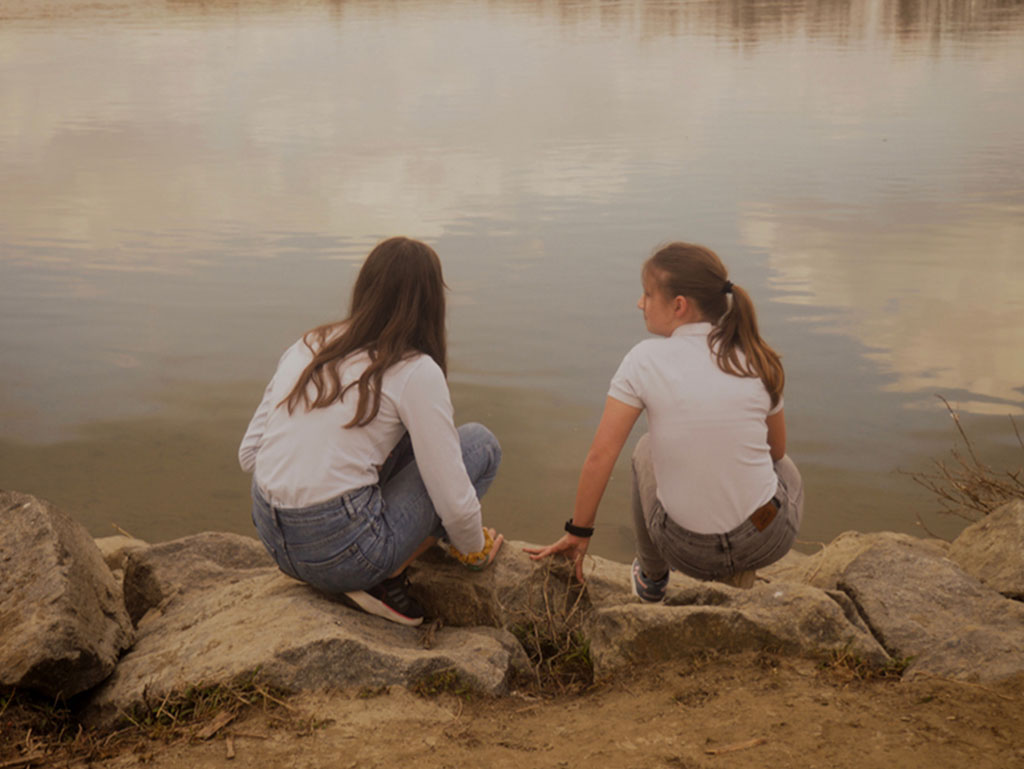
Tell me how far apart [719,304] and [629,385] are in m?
0.39

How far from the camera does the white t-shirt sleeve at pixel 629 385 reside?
304cm

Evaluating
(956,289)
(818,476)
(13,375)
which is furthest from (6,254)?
(956,289)

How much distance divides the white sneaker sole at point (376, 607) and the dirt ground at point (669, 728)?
1.40 feet

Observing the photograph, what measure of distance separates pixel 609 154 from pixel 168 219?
6.89 metres

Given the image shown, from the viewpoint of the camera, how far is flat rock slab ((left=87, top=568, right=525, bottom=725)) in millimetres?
2691

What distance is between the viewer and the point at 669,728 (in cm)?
245

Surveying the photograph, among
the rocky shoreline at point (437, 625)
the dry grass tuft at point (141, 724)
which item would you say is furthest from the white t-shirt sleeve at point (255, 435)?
the dry grass tuft at point (141, 724)

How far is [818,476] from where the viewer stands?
582 centimetres

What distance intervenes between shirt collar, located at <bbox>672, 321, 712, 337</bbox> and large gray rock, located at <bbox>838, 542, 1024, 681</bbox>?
109 cm

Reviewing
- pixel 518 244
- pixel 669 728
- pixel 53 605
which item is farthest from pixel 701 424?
pixel 518 244

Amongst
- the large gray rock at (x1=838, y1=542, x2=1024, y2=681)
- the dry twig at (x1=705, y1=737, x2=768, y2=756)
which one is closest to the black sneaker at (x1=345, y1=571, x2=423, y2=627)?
the dry twig at (x1=705, y1=737, x2=768, y2=756)

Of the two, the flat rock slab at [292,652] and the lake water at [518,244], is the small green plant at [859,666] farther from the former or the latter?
the lake water at [518,244]

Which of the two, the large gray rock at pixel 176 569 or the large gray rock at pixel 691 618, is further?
the large gray rock at pixel 176 569

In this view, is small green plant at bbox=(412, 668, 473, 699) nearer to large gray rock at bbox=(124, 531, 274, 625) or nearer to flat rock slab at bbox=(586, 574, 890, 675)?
flat rock slab at bbox=(586, 574, 890, 675)
